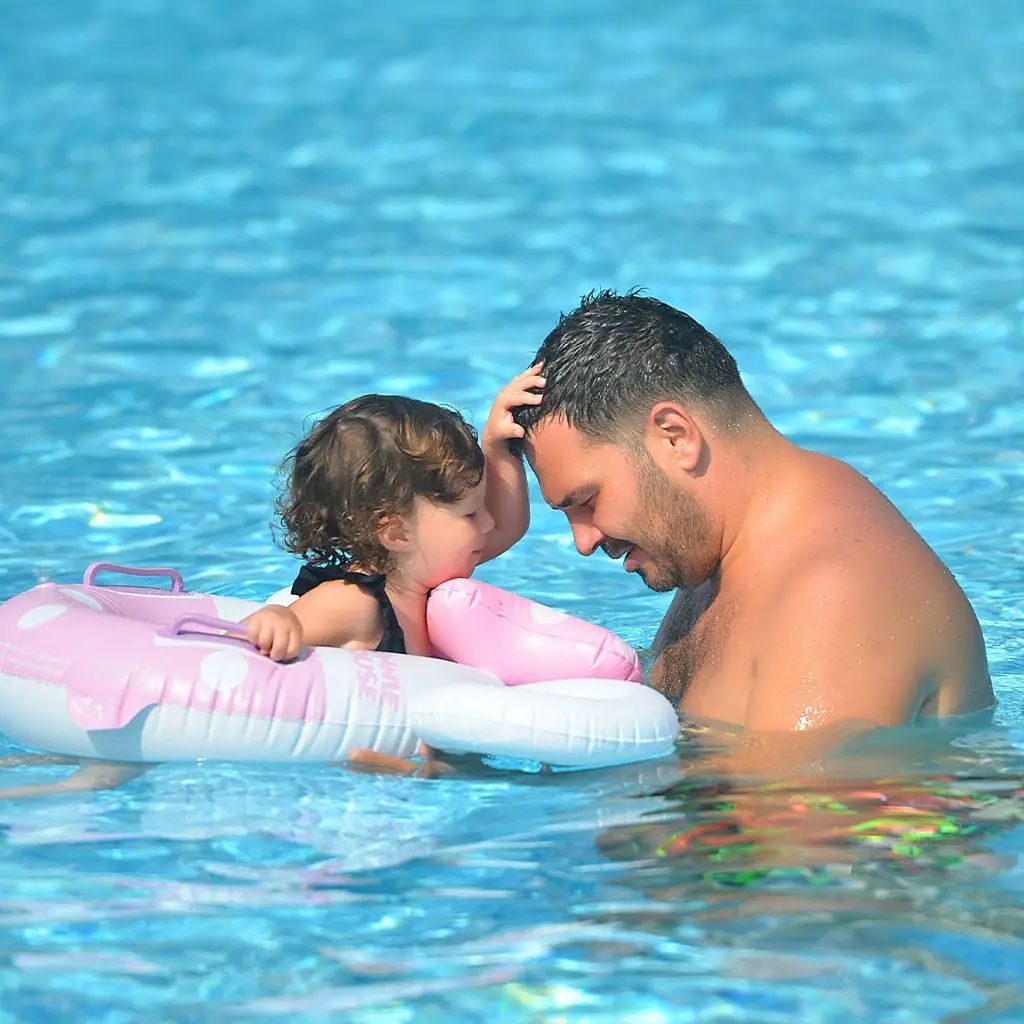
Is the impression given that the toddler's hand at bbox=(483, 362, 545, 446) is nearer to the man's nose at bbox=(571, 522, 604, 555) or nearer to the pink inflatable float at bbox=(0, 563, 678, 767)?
the man's nose at bbox=(571, 522, 604, 555)

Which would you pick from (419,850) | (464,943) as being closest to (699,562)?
(419,850)

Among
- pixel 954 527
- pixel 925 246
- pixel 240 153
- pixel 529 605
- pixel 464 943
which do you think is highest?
pixel 240 153

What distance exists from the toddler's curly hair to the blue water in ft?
2.00

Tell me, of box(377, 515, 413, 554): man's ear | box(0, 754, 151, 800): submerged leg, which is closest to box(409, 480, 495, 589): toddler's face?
box(377, 515, 413, 554): man's ear

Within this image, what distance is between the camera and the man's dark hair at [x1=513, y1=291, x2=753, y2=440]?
414 cm

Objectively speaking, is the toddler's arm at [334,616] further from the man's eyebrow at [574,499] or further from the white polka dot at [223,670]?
the man's eyebrow at [574,499]

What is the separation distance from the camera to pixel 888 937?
127 inches

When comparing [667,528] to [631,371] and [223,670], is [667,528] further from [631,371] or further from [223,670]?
[223,670]

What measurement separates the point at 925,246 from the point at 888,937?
7.42m

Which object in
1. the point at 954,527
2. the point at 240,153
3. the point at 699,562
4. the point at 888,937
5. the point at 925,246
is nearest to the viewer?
the point at 888,937

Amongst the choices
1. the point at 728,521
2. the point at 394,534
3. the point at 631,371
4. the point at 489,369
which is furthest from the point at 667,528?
the point at 489,369

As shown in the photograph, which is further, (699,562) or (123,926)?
(699,562)

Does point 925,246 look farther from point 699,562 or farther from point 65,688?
point 65,688

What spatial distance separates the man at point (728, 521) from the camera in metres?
3.93
